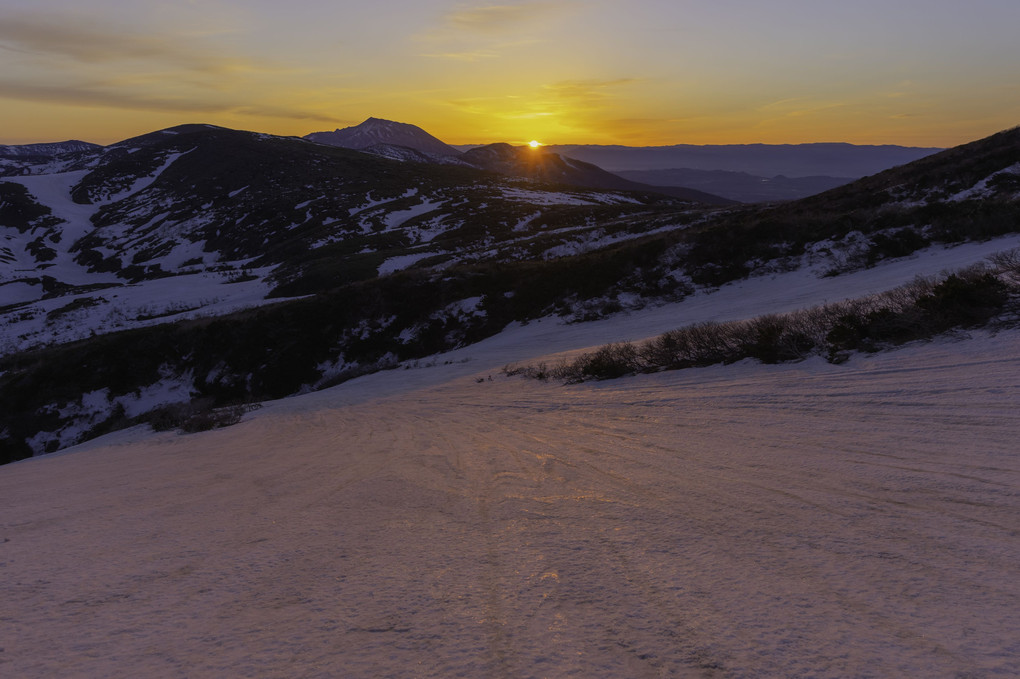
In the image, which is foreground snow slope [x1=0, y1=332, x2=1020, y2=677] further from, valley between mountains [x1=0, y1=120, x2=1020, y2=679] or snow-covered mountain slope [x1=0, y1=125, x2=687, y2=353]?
snow-covered mountain slope [x1=0, y1=125, x2=687, y2=353]

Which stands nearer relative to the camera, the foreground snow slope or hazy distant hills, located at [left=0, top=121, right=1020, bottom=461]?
the foreground snow slope

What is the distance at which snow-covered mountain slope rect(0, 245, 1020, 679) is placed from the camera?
→ 95.7 inches

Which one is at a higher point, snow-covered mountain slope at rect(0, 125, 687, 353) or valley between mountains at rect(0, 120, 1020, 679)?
snow-covered mountain slope at rect(0, 125, 687, 353)

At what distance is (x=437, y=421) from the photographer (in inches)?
342

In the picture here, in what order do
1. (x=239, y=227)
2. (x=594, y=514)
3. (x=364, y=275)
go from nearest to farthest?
(x=594, y=514)
(x=364, y=275)
(x=239, y=227)

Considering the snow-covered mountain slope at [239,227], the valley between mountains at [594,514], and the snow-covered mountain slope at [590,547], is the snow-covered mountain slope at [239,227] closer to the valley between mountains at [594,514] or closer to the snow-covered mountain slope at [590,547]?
the valley between mountains at [594,514]

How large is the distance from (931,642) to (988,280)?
7.47 meters

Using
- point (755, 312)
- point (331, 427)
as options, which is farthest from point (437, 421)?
point (755, 312)

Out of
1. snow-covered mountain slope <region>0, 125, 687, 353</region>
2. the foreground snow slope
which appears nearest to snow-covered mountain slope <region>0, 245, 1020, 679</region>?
the foreground snow slope

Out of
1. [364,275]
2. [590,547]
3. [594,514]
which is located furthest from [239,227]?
[590,547]

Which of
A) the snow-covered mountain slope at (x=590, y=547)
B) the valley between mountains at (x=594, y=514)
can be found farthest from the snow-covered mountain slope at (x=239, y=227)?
the snow-covered mountain slope at (x=590, y=547)

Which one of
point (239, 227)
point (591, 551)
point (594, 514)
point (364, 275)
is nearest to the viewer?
point (591, 551)

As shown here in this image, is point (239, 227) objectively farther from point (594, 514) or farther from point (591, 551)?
point (591, 551)

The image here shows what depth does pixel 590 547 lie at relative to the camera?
11.2ft
